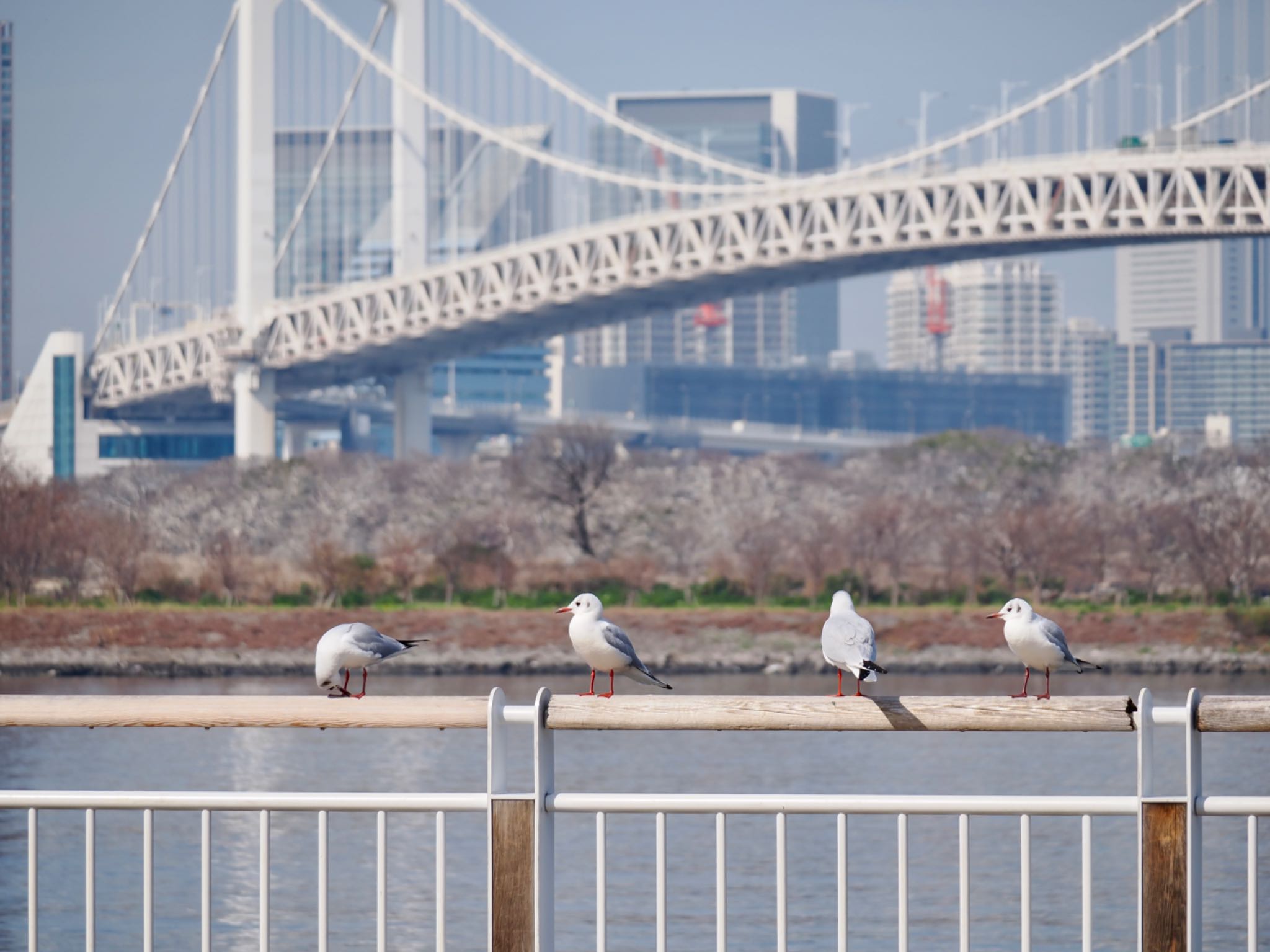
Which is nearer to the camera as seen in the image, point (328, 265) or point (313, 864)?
point (313, 864)

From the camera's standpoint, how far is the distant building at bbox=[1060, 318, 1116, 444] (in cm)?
17975

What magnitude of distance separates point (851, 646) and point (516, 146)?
1947 inches

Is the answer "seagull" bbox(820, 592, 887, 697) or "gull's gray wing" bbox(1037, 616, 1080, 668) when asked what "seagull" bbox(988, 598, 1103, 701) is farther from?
"seagull" bbox(820, 592, 887, 697)

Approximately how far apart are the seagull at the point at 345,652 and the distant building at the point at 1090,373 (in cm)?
17160

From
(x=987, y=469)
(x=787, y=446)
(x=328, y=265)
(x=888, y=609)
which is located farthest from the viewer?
(x=328, y=265)

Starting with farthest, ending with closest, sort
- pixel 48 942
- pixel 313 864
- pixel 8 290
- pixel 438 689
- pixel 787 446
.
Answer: pixel 8 290 < pixel 787 446 < pixel 438 689 < pixel 313 864 < pixel 48 942

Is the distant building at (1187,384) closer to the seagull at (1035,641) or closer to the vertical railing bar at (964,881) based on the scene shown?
the seagull at (1035,641)

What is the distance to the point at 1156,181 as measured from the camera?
39.5 metres

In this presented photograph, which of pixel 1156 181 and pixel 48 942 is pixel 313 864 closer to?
pixel 48 942

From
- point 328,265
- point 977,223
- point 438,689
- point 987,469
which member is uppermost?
point 328,265

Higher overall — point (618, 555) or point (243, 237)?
point (243, 237)

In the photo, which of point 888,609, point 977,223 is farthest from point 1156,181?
point 888,609

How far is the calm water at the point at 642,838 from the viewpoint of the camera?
1645 centimetres

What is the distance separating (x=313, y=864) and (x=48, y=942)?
3.86m
